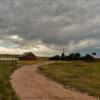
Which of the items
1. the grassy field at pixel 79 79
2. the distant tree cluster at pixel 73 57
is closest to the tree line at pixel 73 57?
the distant tree cluster at pixel 73 57

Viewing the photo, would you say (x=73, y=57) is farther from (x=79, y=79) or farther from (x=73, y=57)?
(x=79, y=79)

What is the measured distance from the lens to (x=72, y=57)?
111 meters

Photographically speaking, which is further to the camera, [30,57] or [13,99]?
[30,57]

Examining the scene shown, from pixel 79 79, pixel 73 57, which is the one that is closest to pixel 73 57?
pixel 73 57

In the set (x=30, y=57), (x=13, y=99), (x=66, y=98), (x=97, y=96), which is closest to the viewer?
(x=13, y=99)

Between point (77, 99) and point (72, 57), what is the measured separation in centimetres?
9583

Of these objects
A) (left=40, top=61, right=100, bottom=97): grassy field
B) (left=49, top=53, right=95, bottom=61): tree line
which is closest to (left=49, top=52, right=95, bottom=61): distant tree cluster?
(left=49, top=53, right=95, bottom=61): tree line

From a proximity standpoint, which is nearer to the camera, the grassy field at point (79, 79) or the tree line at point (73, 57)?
the grassy field at point (79, 79)

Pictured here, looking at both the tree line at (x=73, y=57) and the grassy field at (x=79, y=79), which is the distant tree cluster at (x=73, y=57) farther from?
the grassy field at (x=79, y=79)

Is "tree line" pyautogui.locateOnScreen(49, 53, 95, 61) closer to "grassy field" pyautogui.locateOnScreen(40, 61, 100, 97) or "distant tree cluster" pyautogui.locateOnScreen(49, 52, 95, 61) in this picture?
"distant tree cluster" pyautogui.locateOnScreen(49, 52, 95, 61)

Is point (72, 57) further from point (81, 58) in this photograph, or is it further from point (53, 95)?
point (53, 95)

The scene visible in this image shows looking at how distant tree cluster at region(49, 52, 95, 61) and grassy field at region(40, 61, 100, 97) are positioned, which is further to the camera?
distant tree cluster at region(49, 52, 95, 61)

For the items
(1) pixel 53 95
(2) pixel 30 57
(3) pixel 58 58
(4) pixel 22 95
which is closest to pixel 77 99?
(1) pixel 53 95

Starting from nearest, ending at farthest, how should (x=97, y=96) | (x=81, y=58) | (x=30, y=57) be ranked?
(x=97, y=96), (x=81, y=58), (x=30, y=57)
